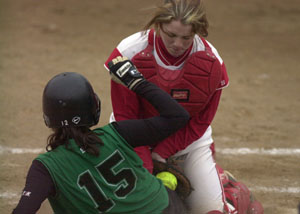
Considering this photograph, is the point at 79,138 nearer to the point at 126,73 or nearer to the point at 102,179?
the point at 102,179

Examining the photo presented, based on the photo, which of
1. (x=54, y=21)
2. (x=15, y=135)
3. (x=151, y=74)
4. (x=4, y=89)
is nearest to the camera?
(x=151, y=74)

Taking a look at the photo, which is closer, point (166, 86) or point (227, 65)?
point (166, 86)

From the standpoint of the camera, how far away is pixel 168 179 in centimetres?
374

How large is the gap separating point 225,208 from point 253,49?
4852 millimetres

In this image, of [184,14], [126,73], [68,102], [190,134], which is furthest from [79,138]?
[190,134]

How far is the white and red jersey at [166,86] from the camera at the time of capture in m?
3.73

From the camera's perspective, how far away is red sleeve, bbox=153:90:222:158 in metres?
3.96

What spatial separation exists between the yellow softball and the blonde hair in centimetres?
101

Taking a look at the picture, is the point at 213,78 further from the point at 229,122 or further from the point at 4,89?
the point at 4,89

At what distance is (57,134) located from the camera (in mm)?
2986

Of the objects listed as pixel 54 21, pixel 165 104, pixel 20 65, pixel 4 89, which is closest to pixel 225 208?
pixel 165 104

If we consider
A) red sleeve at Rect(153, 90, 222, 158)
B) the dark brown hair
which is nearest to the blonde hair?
red sleeve at Rect(153, 90, 222, 158)

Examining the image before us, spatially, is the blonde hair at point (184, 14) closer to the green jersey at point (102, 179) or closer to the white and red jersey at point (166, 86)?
the white and red jersey at point (166, 86)

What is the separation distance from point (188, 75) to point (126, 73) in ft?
2.48
